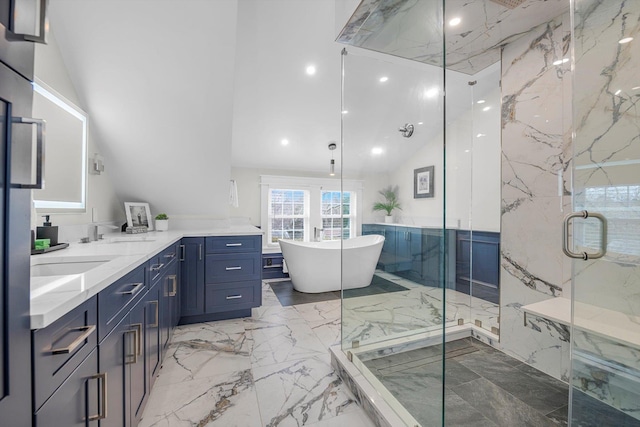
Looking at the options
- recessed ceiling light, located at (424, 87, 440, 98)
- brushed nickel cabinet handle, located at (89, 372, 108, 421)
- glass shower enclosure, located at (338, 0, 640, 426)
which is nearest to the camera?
brushed nickel cabinet handle, located at (89, 372, 108, 421)

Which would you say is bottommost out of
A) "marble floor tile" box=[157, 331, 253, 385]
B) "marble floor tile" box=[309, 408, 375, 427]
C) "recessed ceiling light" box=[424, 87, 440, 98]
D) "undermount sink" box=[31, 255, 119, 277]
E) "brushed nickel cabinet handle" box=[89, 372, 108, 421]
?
"marble floor tile" box=[309, 408, 375, 427]

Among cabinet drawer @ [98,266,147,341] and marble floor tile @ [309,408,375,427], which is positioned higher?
cabinet drawer @ [98,266,147,341]

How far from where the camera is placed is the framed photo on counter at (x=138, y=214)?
9.40 feet

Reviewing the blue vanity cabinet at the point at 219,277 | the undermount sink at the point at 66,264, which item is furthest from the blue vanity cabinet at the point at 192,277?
the undermount sink at the point at 66,264

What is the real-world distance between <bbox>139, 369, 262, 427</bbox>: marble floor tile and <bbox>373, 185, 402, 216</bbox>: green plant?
60.9 inches

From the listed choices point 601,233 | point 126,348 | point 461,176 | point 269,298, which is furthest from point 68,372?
point 461,176

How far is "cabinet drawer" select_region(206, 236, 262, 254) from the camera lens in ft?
9.03

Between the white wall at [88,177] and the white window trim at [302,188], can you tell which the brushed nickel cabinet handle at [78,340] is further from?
the white window trim at [302,188]

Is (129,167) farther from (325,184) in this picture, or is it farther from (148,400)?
(325,184)

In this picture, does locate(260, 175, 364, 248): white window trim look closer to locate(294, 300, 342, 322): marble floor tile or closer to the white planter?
locate(294, 300, 342, 322): marble floor tile

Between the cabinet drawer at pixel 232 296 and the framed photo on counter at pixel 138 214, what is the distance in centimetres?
102

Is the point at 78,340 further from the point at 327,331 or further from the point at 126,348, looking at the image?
the point at 327,331

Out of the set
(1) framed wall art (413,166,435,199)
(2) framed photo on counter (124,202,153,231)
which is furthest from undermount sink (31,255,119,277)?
(1) framed wall art (413,166,435,199)

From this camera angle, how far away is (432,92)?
70.6 inches
